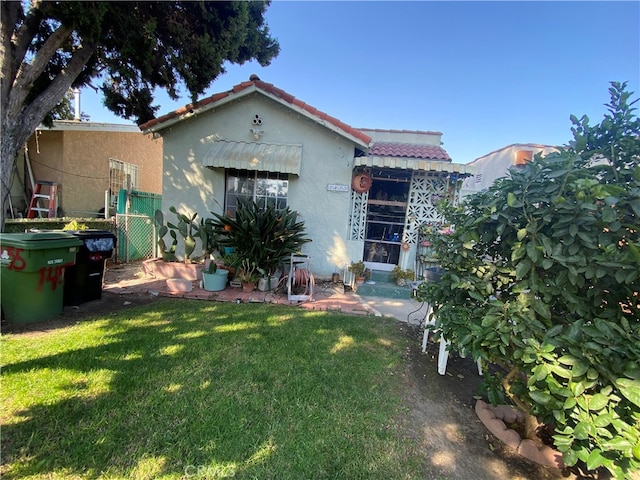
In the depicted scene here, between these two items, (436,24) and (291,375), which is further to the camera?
(436,24)

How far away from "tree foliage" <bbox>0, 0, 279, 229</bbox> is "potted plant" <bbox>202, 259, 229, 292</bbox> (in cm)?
467

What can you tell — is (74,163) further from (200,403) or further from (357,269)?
→ (200,403)

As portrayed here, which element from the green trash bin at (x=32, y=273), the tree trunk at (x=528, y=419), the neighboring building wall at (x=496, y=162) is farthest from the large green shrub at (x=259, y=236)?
the neighboring building wall at (x=496, y=162)

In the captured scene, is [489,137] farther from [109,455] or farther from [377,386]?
[109,455]

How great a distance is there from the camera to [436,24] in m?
8.04

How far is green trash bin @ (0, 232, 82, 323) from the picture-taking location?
14.1 feet

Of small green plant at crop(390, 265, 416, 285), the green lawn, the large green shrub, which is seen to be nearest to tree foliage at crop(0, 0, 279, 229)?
the large green shrub

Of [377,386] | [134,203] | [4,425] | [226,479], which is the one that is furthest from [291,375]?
[134,203]

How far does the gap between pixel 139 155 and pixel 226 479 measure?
1693 cm

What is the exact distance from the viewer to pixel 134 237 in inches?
378

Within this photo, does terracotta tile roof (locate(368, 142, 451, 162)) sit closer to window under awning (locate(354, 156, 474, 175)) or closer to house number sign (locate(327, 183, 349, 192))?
window under awning (locate(354, 156, 474, 175))

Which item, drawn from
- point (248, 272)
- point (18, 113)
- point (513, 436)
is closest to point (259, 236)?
point (248, 272)

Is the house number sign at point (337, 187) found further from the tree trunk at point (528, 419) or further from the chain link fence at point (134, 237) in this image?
the tree trunk at point (528, 419)

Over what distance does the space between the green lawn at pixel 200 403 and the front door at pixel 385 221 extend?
15.0 ft
